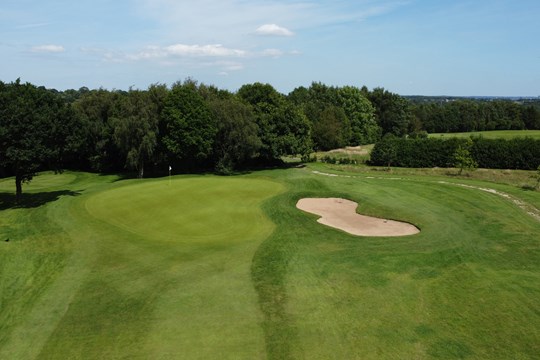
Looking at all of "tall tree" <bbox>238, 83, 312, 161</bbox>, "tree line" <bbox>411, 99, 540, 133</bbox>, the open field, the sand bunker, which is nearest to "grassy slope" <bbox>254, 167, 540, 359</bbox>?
the open field

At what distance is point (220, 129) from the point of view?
185 feet

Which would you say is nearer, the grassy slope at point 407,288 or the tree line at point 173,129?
the grassy slope at point 407,288

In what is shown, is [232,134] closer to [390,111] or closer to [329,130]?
[329,130]

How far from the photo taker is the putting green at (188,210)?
1127 inches

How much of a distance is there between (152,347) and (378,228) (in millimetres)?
20618

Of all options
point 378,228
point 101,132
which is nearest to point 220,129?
point 101,132

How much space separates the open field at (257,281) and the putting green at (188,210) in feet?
0.60

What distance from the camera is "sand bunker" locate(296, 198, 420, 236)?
30406 millimetres

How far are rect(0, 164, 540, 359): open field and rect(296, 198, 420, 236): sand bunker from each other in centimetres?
107

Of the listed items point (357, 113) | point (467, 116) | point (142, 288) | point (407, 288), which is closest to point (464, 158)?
point (407, 288)

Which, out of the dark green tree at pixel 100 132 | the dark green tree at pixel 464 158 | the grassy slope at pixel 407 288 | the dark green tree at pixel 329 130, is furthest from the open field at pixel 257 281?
the dark green tree at pixel 329 130

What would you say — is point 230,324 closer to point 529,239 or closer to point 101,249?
point 101,249

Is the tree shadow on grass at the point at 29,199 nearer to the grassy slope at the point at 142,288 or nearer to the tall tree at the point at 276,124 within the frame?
the grassy slope at the point at 142,288

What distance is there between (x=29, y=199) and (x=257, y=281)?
94.9ft
